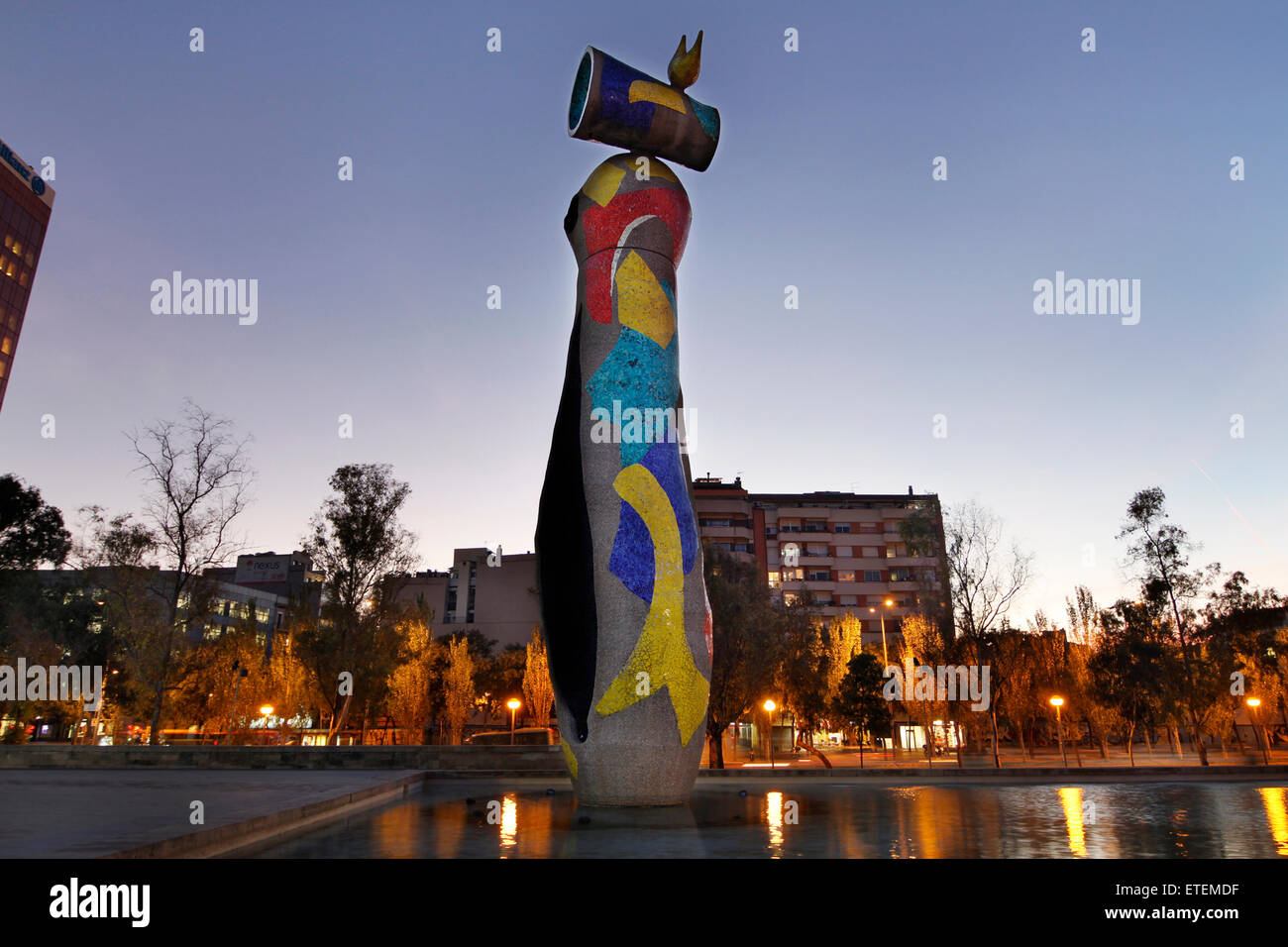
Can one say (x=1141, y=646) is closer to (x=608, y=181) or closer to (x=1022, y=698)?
(x=1022, y=698)

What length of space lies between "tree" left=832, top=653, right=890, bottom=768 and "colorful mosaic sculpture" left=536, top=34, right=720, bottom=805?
86.7 ft

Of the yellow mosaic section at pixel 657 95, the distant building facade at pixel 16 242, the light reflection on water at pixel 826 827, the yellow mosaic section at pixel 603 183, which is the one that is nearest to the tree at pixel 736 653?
the light reflection on water at pixel 826 827

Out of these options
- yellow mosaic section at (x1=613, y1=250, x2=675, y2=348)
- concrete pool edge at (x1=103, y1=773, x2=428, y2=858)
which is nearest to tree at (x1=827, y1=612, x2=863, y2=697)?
yellow mosaic section at (x1=613, y1=250, x2=675, y2=348)

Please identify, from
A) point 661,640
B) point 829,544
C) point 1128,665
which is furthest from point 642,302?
point 829,544

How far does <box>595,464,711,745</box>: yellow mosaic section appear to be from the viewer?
1301 cm

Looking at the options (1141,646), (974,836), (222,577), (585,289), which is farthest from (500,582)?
(974,836)

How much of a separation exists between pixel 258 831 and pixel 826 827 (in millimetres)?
7003

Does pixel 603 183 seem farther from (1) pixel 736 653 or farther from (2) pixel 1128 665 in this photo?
(2) pixel 1128 665

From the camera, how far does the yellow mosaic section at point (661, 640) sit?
13.0 m

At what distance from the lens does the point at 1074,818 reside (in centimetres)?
1202

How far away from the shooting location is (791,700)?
44.2 m

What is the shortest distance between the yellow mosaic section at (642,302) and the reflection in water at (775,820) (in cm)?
792

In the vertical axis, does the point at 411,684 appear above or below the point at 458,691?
above

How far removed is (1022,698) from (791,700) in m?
12.7
